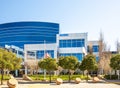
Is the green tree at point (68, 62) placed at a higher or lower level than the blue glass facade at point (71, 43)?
lower

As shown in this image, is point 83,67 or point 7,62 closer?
point 7,62

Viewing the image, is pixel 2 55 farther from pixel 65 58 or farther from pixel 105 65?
pixel 105 65

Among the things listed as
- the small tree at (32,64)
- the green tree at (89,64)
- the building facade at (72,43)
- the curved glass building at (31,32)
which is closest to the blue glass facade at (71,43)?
the building facade at (72,43)

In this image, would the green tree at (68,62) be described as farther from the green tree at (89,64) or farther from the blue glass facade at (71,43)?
the blue glass facade at (71,43)

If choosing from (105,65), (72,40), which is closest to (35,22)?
(72,40)

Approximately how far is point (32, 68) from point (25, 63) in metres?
3.87

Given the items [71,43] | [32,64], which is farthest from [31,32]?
[32,64]

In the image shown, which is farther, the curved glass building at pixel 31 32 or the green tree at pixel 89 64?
the curved glass building at pixel 31 32

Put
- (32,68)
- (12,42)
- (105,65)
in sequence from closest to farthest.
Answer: (105,65) < (32,68) < (12,42)

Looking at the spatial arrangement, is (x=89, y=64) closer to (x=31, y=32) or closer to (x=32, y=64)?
(x=32, y=64)

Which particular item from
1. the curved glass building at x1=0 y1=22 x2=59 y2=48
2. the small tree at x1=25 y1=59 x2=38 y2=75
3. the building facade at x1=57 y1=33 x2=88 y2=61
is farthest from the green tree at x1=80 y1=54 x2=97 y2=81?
the curved glass building at x1=0 y1=22 x2=59 y2=48

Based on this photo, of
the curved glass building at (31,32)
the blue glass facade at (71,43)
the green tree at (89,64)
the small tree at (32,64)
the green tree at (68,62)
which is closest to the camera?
the green tree at (68,62)

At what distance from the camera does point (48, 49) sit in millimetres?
84812

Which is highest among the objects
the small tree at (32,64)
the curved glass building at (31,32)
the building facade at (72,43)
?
the curved glass building at (31,32)
